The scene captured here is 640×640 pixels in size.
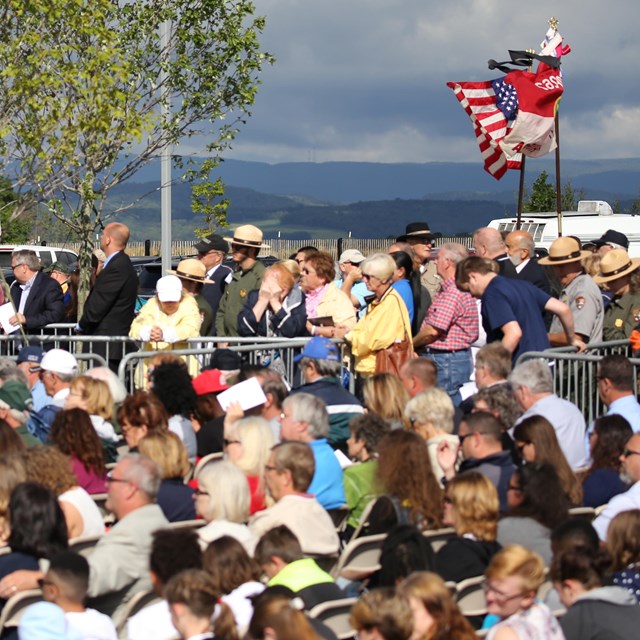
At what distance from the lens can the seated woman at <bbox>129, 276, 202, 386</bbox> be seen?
10312 mm

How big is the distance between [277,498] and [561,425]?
2242 millimetres

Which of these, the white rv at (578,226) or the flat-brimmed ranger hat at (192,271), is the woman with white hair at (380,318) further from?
the white rv at (578,226)

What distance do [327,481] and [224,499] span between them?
0.99 meters

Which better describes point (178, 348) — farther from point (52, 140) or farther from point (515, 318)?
point (52, 140)

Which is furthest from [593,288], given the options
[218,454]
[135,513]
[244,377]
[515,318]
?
[135,513]

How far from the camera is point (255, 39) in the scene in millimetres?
21297

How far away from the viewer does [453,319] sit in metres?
9.81

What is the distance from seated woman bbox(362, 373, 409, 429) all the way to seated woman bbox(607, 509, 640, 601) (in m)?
2.33

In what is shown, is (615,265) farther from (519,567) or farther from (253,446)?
(519,567)

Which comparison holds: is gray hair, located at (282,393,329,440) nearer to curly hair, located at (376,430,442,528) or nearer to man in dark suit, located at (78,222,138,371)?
curly hair, located at (376,430,442,528)

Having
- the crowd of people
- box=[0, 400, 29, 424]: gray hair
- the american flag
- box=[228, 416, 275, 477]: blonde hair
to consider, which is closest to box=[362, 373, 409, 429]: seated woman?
the crowd of people

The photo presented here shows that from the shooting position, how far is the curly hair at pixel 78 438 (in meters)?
6.98

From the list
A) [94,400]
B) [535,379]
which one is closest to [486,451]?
[535,379]

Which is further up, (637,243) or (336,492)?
(637,243)
